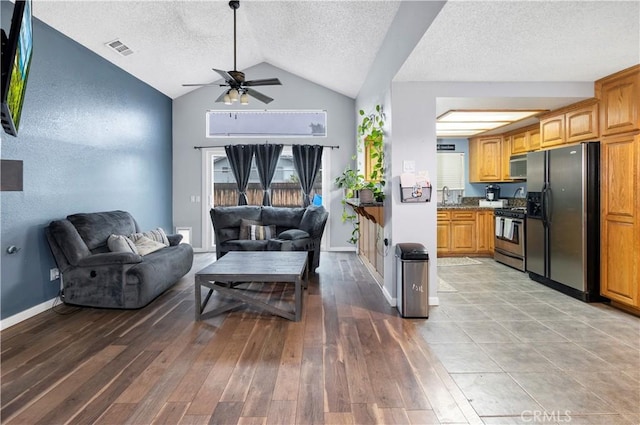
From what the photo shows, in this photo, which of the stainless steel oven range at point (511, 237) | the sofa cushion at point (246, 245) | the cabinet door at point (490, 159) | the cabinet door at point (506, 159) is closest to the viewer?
the sofa cushion at point (246, 245)

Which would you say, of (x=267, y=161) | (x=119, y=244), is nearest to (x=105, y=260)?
(x=119, y=244)

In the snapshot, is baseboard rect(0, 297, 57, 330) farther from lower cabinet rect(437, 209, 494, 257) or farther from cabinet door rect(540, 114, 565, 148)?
cabinet door rect(540, 114, 565, 148)

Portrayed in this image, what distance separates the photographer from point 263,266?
371cm

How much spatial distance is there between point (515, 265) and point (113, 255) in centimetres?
549

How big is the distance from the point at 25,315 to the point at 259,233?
113 inches

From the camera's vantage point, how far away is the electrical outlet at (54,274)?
383 cm

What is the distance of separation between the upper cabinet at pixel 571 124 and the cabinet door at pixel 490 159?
1886mm

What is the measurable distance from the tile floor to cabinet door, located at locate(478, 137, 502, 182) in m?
2.91

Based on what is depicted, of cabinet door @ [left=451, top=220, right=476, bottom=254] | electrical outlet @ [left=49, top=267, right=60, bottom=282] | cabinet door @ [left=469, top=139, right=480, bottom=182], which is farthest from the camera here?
cabinet door @ [left=469, top=139, right=480, bottom=182]

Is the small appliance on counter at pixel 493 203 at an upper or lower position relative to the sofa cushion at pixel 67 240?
upper

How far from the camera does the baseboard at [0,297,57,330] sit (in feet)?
10.7

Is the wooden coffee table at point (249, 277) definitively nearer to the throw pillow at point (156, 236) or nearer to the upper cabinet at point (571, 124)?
the throw pillow at point (156, 236)

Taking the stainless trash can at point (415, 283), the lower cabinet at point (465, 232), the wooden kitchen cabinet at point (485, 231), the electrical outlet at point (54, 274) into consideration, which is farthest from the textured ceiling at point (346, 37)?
the wooden kitchen cabinet at point (485, 231)

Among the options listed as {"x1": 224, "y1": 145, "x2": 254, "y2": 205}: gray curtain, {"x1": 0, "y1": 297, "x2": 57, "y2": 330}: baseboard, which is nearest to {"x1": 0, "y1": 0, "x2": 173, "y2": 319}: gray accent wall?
{"x1": 0, "y1": 297, "x2": 57, "y2": 330}: baseboard
